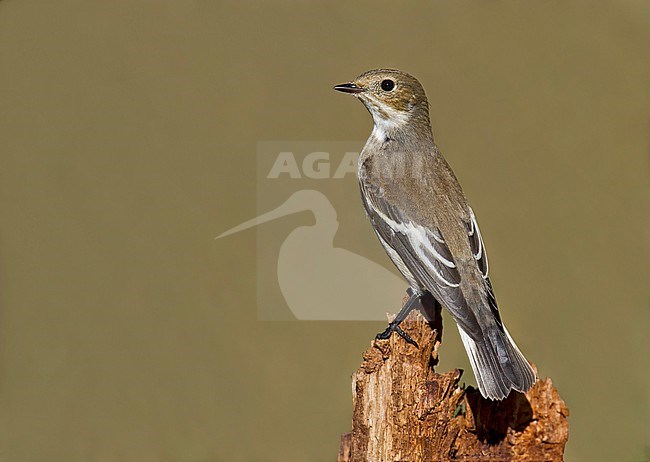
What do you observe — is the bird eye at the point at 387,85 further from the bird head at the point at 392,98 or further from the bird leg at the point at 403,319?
the bird leg at the point at 403,319

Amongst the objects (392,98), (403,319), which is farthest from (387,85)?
(403,319)

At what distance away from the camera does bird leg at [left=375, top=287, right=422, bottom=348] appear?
4734 mm

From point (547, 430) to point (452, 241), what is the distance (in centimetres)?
140

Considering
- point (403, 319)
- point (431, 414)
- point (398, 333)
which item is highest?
point (403, 319)

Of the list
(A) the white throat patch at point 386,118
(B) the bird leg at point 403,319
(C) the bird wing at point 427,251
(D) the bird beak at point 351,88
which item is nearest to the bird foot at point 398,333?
(B) the bird leg at point 403,319

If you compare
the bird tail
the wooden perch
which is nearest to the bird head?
the wooden perch

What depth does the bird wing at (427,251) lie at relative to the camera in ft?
15.6

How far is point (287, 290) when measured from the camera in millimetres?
6875

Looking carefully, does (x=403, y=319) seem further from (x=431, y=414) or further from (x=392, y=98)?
(x=392, y=98)

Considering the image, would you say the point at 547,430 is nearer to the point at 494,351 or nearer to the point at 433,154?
the point at 494,351

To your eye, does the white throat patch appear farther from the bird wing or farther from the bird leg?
the bird leg

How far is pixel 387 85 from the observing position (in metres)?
5.32

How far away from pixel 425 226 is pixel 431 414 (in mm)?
1204

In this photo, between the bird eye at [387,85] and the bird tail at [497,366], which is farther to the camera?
the bird eye at [387,85]
